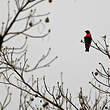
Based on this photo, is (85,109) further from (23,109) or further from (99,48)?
(23,109)

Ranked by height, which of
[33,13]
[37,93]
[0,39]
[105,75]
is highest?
[33,13]

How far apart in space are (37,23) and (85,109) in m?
1.71

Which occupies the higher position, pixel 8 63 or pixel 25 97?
pixel 8 63

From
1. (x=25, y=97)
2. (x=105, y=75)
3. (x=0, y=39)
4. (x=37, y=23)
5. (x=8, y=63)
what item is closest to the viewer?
(x=0, y=39)

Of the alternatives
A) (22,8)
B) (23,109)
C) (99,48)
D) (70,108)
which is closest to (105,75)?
(99,48)

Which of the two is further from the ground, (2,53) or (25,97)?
(2,53)

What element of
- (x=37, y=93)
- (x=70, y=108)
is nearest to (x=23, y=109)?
(x=70, y=108)

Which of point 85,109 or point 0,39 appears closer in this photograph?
point 0,39

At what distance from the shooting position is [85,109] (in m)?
3.21

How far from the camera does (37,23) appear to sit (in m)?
2.30

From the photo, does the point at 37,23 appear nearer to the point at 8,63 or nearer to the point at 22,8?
the point at 22,8

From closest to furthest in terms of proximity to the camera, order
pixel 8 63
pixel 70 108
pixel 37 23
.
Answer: pixel 37 23 < pixel 8 63 < pixel 70 108

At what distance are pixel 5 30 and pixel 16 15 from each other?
8.1 inches

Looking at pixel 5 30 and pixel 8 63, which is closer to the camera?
pixel 5 30
